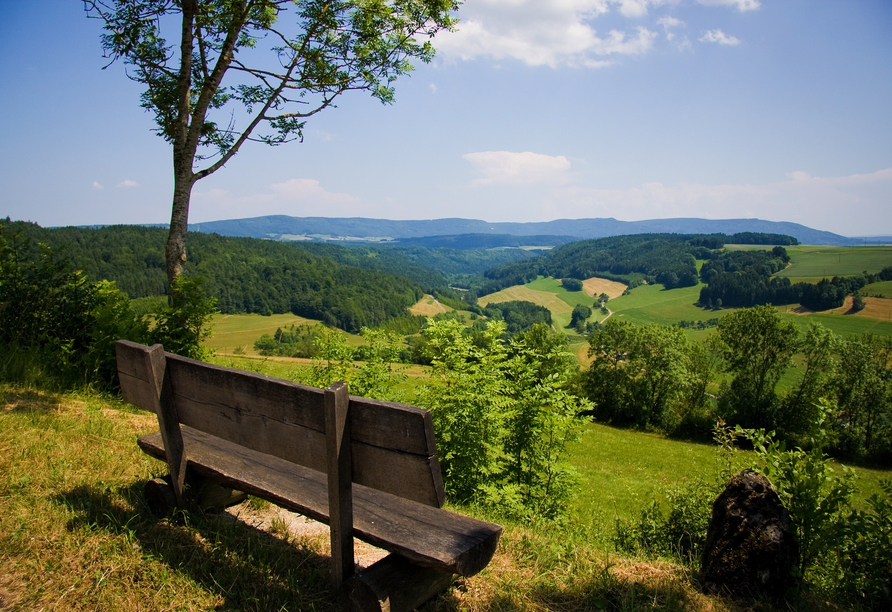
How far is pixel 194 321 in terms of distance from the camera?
22.9 ft

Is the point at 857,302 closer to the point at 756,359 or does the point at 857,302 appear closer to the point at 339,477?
the point at 756,359

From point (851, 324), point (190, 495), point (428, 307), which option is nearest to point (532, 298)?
point (428, 307)

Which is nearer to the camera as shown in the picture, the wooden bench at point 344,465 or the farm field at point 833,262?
the wooden bench at point 344,465

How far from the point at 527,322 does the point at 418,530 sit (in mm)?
130289

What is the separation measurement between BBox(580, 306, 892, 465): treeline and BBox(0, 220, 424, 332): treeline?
6925cm

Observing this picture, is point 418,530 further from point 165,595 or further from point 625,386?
point 625,386

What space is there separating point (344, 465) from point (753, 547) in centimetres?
256

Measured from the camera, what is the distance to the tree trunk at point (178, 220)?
713 cm

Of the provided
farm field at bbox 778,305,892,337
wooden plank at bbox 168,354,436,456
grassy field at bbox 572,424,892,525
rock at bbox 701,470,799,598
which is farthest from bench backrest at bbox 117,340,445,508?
farm field at bbox 778,305,892,337

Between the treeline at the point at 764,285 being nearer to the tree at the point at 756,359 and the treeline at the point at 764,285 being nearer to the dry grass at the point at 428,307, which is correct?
the tree at the point at 756,359

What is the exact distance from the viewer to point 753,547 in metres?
Answer: 2.75

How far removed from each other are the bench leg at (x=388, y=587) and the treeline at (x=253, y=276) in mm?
96405

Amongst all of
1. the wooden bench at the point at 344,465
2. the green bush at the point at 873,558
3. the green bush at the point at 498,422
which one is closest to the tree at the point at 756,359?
the green bush at the point at 498,422

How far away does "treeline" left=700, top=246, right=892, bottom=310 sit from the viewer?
9112 centimetres
